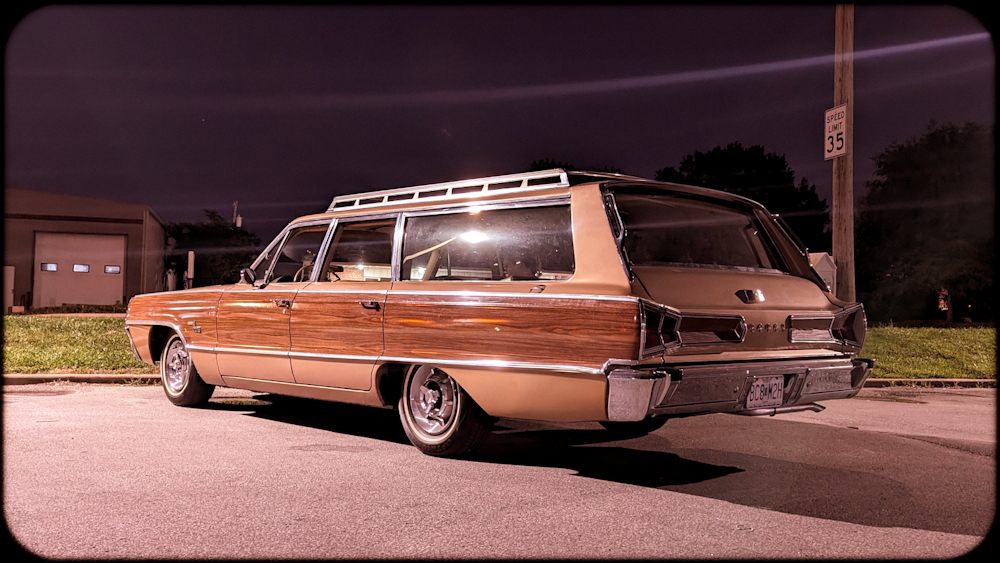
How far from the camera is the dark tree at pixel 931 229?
43.9m

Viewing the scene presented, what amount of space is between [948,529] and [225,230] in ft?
181

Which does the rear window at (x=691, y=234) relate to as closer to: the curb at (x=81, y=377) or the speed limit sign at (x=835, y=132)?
the speed limit sign at (x=835, y=132)

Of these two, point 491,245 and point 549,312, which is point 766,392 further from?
point 491,245

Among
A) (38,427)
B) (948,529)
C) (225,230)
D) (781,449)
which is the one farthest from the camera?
(225,230)

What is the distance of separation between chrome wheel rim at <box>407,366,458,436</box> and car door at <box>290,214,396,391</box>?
1.21ft

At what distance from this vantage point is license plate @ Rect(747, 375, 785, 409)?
196 inches

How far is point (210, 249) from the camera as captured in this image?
171 feet

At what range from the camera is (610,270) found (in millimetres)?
4844

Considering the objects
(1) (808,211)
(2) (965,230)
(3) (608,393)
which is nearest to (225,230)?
(1) (808,211)

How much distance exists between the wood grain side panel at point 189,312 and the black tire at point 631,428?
3.65 m

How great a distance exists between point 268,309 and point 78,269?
32.8 metres

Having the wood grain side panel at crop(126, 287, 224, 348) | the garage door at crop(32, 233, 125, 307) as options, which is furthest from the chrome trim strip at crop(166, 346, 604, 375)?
the garage door at crop(32, 233, 125, 307)

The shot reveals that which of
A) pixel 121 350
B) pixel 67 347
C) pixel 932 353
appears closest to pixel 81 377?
pixel 121 350

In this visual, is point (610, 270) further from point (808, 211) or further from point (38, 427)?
point (808, 211)
